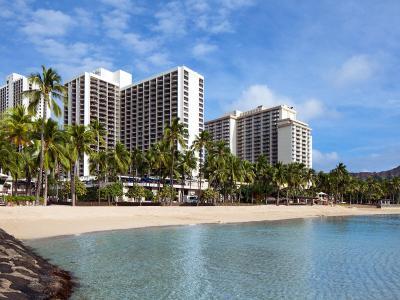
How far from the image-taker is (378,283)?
16.2 metres

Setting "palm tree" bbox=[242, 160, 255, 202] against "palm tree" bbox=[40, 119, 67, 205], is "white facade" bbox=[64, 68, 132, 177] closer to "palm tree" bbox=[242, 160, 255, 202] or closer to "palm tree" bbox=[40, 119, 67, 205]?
"palm tree" bbox=[242, 160, 255, 202]

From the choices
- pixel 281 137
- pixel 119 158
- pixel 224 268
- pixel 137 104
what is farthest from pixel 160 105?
pixel 224 268

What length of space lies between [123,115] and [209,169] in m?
87.5

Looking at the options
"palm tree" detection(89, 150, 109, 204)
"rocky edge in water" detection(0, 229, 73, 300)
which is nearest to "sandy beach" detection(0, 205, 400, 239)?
"rocky edge in water" detection(0, 229, 73, 300)

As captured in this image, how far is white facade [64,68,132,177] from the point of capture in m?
155

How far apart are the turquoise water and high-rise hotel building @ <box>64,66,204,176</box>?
11753cm

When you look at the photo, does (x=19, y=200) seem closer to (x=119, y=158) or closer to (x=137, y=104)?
(x=119, y=158)

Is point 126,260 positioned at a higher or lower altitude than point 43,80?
lower

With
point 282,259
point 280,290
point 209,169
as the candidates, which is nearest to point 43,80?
point 282,259

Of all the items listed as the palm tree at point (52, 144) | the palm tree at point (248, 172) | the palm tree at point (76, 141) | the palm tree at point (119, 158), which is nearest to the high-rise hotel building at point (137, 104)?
the palm tree at point (248, 172)

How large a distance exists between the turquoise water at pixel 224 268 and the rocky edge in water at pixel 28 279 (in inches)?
26.9

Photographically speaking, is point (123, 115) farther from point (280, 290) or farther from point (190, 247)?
point (280, 290)

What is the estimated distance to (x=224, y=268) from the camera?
19156 millimetres

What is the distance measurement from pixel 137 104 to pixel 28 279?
15237 centimetres
